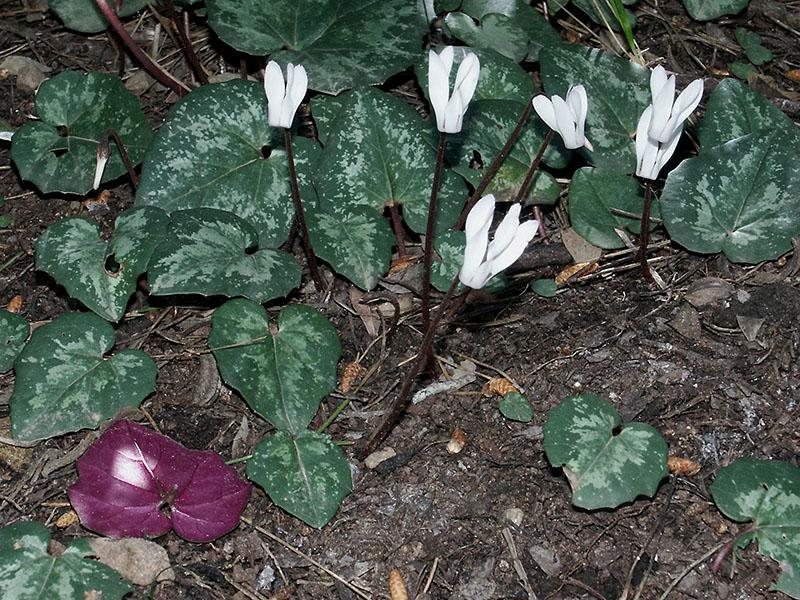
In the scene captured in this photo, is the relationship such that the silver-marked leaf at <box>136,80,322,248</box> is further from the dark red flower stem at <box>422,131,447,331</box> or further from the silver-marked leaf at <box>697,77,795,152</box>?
the silver-marked leaf at <box>697,77,795,152</box>

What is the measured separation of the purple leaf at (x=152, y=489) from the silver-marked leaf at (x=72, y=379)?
8cm

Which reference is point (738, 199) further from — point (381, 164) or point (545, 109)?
point (381, 164)

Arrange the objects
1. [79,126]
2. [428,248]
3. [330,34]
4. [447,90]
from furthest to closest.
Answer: [330,34], [79,126], [428,248], [447,90]

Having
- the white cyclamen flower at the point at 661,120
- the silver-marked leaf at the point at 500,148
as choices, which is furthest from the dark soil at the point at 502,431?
the white cyclamen flower at the point at 661,120

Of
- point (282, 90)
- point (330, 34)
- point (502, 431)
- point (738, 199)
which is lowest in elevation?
point (502, 431)

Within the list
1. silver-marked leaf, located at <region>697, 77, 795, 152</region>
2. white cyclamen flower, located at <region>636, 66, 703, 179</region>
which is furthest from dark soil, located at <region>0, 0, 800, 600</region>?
white cyclamen flower, located at <region>636, 66, 703, 179</region>

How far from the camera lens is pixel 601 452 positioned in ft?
7.35

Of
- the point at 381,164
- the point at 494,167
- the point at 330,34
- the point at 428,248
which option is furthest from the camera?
the point at 330,34

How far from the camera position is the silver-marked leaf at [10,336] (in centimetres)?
254

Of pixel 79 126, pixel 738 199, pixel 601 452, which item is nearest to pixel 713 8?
pixel 738 199

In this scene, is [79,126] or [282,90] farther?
[79,126]

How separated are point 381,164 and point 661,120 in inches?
32.3

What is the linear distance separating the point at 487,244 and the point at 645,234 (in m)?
0.85

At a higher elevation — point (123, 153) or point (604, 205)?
point (123, 153)
